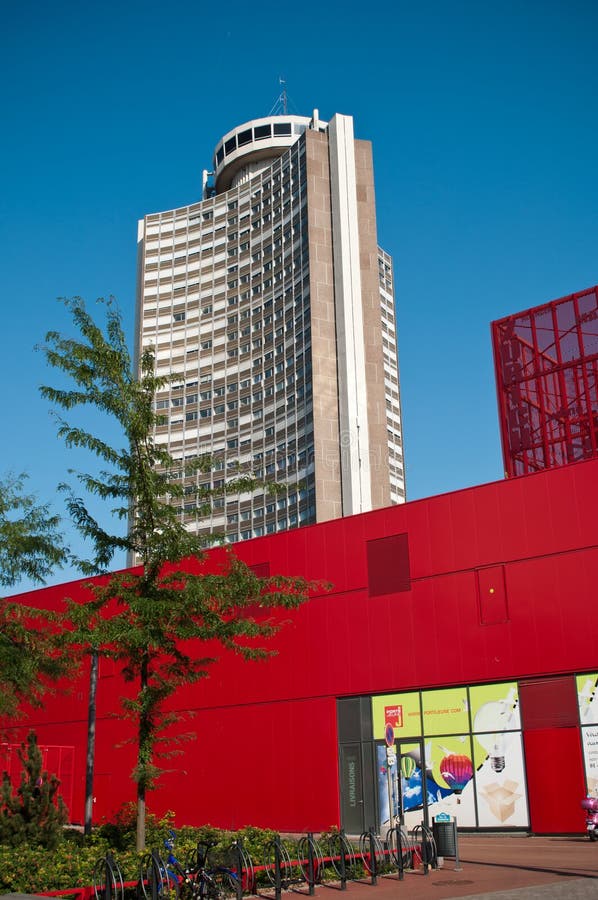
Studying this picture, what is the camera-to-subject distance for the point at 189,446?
3996 inches

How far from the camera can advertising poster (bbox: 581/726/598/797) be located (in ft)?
87.7

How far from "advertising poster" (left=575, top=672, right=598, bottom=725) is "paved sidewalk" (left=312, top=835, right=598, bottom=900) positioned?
3685mm

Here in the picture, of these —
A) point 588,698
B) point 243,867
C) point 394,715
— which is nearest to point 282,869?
point 243,867

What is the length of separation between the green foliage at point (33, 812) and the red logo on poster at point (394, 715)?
1432cm

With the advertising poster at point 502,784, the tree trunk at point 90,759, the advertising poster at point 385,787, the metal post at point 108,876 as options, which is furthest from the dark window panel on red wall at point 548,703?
the metal post at point 108,876

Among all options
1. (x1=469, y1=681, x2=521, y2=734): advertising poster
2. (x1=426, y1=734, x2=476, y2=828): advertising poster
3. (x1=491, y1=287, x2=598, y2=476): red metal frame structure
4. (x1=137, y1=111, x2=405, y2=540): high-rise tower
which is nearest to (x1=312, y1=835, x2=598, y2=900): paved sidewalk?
(x1=426, y1=734, x2=476, y2=828): advertising poster

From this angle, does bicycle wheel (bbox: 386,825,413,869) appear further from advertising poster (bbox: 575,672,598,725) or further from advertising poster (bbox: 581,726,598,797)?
advertising poster (bbox: 575,672,598,725)

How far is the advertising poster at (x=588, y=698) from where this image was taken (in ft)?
89.1

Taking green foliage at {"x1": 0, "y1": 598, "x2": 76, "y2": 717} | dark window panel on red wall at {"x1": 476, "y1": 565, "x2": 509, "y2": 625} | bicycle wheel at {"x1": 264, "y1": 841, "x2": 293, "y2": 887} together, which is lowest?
bicycle wheel at {"x1": 264, "y1": 841, "x2": 293, "y2": 887}

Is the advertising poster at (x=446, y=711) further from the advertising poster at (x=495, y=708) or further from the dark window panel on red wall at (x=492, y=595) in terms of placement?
the dark window panel on red wall at (x=492, y=595)

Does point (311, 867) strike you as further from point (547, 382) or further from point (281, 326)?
point (281, 326)

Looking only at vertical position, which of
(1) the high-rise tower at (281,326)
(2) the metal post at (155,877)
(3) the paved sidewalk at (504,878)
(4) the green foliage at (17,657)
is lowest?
(3) the paved sidewalk at (504,878)

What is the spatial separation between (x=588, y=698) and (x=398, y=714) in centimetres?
677

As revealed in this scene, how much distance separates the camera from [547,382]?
46.0 m
